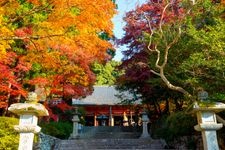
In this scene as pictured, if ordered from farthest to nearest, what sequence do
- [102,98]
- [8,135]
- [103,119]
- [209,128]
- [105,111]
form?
1. [102,98]
2. [103,119]
3. [105,111]
4. [8,135]
5. [209,128]

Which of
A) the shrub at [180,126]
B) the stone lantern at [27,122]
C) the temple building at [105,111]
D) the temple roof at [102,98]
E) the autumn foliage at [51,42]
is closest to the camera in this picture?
the stone lantern at [27,122]

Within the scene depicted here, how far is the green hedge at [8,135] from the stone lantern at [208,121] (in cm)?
603

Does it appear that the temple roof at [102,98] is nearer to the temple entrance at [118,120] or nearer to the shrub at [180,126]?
the temple entrance at [118,120]

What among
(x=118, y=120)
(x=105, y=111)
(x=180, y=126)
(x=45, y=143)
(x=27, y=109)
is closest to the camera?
(x=27, y=109)

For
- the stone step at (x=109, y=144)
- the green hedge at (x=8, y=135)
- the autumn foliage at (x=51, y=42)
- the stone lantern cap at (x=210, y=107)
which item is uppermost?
the autumn foliage at (x=51, y=42)

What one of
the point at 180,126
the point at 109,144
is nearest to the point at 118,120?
the point at 109,144

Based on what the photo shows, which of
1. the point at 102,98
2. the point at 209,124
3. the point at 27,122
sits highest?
the point at 102,98

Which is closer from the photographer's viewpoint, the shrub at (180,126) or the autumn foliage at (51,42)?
the autumn foliage at (51,42)

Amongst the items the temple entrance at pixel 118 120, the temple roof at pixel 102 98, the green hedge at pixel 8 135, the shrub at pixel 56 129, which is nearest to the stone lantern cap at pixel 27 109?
the green hedge at pixel 8 135

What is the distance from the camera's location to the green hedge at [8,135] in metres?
9.85

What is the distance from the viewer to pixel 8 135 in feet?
33.3

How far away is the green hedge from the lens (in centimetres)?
985

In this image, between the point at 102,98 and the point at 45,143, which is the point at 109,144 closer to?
the point at 45,143

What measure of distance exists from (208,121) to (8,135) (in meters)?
6.60
